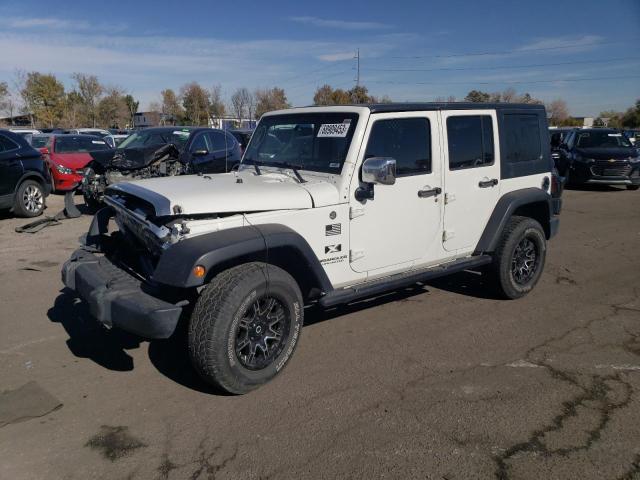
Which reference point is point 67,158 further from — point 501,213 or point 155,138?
point 501,213

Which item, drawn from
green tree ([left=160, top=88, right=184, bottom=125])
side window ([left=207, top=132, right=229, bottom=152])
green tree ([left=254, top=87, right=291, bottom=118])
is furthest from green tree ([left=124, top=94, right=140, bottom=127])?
side window ([left=207, top=132, right=229, bottom=152])

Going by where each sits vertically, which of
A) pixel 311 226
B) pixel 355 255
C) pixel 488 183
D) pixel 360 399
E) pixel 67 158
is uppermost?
pixel 67 158

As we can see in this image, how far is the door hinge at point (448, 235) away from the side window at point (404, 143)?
2.03 ft

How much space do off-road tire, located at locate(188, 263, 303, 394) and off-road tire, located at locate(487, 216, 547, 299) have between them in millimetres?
2567

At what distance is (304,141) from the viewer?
453 cm

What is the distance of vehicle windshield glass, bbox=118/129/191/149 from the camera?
10.9 meters

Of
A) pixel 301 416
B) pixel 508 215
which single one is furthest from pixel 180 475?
pixel 508 215

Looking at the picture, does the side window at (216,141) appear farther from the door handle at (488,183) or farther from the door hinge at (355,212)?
the door hinge at (355,212)

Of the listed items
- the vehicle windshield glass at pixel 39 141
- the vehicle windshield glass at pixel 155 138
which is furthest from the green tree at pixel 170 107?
the vehicle windshield glass at pixel 155 138

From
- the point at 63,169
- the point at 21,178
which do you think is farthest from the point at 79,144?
the point at 21,178

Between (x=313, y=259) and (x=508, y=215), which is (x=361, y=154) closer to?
(x=313, y=259)

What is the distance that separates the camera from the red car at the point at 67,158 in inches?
495

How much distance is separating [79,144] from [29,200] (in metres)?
3.56

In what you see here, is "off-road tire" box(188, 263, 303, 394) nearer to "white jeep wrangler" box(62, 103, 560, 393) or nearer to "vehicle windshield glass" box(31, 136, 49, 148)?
"white jeep wrangler" box(62, 103, 560, 393)
